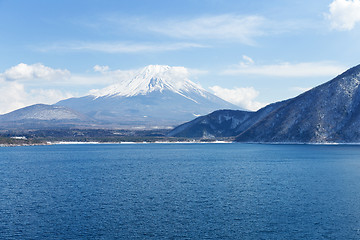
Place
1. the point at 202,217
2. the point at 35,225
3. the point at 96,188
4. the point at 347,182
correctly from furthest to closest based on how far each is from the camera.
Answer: the point at 347,182
the point at 96,188
the point at 202,217
the point at 35,225

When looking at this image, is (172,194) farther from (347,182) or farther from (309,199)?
(347,182)

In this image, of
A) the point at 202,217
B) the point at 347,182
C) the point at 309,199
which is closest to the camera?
the point at 202,217

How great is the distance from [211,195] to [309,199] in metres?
16.6

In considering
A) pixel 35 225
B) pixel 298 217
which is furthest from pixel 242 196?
pixel 35 225

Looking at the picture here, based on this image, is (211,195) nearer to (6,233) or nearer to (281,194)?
(281,194)

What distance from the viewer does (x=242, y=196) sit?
69000mm

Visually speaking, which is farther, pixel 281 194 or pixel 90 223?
pixel 281 194

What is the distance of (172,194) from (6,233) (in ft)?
102

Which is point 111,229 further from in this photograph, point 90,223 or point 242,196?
point 242,196

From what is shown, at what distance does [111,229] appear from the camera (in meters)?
48.2

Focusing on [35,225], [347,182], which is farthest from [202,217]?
[347,182]

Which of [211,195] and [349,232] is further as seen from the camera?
[211,195]

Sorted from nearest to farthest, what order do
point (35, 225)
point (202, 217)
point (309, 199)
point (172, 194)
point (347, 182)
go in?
point (35, 225) → point (202, 217) → point (309, 199) → point (172, 194) → point (347, 182)

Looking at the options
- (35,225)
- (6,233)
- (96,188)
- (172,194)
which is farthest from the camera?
(96,188)
